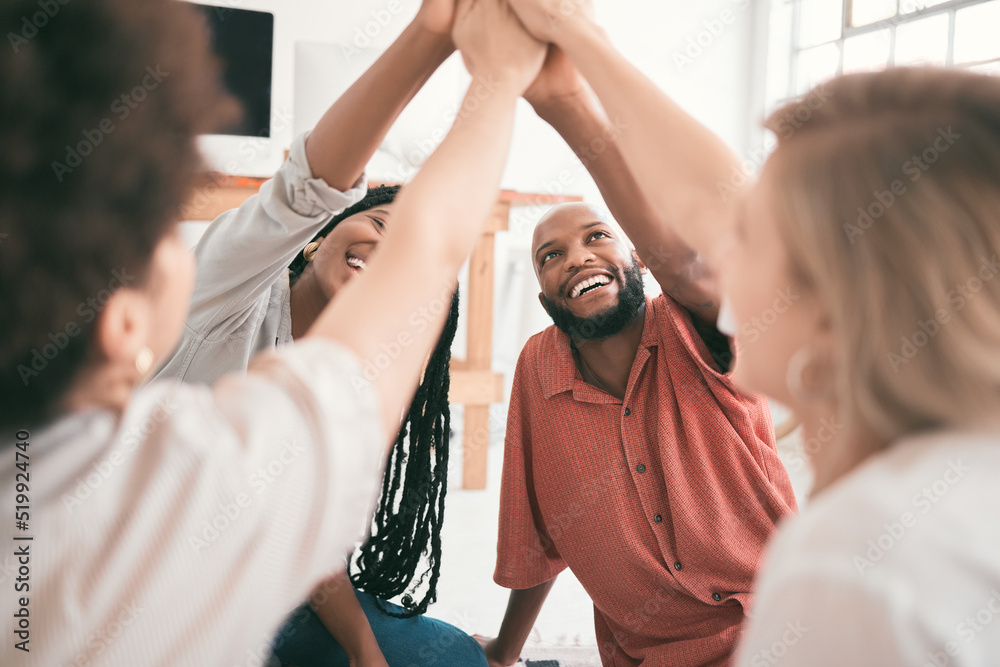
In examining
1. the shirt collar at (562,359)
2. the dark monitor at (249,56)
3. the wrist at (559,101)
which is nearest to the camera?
the wrist at (559,101)

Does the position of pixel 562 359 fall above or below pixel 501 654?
above

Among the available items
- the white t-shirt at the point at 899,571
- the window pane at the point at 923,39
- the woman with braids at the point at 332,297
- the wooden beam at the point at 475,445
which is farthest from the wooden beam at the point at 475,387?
the window pane at the point at 923,39

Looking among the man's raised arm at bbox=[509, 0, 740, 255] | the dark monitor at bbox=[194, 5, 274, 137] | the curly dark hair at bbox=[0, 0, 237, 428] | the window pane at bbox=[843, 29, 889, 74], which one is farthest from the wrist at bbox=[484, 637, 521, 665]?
the window pane at bbox=[843, 29, 889, 74]

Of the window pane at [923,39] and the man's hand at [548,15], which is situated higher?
the man's hand at [548,15]

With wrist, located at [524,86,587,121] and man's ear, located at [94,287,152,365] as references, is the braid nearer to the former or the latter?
wrist, located at [524,86,587,121]

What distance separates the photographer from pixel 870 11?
166 inches

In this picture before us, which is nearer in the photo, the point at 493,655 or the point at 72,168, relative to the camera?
the point at 72,168

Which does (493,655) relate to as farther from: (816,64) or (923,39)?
(816,64)

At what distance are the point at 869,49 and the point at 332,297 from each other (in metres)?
3.96

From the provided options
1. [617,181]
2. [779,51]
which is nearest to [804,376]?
[617,181]

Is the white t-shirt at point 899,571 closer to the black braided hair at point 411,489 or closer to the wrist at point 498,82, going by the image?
the wrist at point 498,82

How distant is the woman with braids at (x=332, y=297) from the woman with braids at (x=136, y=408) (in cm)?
14

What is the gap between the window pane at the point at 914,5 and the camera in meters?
3.88

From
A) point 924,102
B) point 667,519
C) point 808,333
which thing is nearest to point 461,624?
point 667,519
